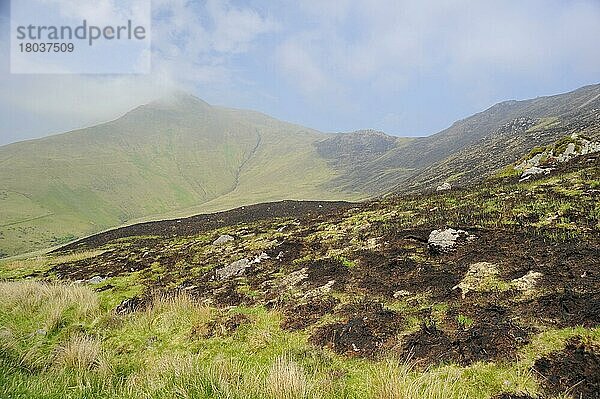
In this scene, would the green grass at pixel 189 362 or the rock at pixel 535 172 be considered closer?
the green grass at pixel 189 362

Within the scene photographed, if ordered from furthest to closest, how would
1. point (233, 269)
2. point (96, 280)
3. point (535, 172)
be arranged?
point (535, 172) → point (96, 280) → point (233, 269)

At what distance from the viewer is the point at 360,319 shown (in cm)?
1157

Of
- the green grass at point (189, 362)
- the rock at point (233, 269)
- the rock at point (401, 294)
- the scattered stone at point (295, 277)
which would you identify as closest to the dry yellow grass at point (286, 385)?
the green grass at point (189, 362)

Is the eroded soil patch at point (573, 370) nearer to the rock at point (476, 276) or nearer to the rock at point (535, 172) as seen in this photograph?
the rock at point (476, 276)

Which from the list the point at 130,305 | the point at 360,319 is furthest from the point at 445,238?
the point at 130,305

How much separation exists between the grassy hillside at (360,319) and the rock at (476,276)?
0.07 metres

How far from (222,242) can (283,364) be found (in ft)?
82.3

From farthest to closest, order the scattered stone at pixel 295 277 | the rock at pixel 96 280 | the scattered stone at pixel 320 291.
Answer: the rock at pixel 96 280, the scattered stone at pixel 295 277, the scattered stone at pixel 320 291

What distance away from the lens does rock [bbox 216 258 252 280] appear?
20.5 metres

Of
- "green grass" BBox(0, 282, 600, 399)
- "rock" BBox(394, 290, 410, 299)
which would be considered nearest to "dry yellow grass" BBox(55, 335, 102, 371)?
"green grass" BBox(0, 282, 600, 399)

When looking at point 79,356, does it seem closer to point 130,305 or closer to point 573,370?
point 130,305

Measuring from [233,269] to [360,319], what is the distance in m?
11.0

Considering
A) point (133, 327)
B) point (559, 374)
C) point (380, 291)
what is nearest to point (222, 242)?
point (133, 327)

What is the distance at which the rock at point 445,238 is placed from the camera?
16.1 m
